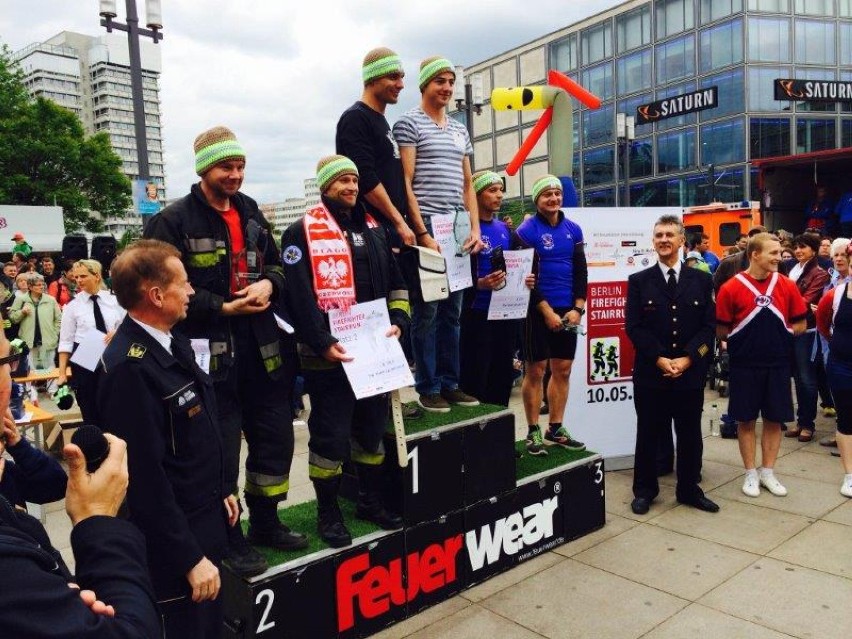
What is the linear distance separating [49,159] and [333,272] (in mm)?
37408

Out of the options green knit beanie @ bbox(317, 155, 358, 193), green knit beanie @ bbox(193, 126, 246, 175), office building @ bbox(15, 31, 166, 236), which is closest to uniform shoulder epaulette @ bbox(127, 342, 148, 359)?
green knit beanie @ bbox(193, 126, 246, 175)

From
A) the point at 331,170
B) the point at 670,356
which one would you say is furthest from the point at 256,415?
the point at 670,356

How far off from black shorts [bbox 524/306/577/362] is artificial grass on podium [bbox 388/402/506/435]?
0.85 m

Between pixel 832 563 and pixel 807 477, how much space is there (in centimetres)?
176

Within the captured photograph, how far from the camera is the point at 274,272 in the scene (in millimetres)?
3004

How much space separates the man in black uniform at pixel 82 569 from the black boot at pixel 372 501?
2128mm

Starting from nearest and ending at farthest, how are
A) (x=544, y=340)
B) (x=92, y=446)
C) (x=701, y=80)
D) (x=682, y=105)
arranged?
(x=92, y=446), (x=544, y=340), (x=682, y=105), (x=701, y=80)

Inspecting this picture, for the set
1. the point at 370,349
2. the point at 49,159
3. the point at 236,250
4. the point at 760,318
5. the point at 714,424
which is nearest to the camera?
the point at 236,250

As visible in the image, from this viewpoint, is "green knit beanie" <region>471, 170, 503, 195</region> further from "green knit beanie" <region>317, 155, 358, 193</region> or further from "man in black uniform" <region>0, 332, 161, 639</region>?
"man in black uniform" <region>0, 332, 161, 639</region>

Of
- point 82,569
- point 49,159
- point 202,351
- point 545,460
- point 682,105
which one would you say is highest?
point 49,159

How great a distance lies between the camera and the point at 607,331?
5.79 metres

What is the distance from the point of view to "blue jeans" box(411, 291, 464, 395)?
13.4 feet

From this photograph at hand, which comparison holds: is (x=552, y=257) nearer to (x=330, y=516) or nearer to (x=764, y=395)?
(x=764, y=395)

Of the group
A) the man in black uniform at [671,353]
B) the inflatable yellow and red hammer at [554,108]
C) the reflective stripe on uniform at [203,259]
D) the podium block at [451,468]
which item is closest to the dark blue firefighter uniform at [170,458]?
the reflective stripe on uniform at [203,259]
